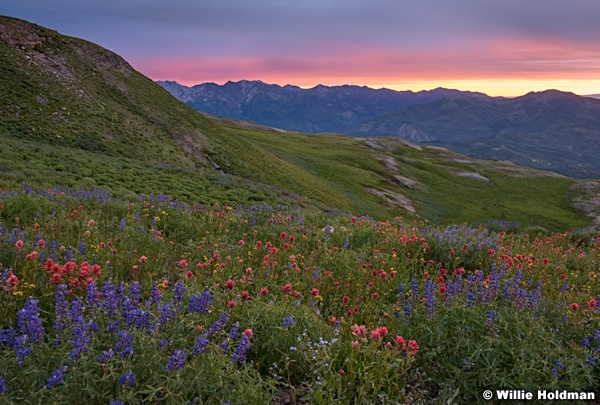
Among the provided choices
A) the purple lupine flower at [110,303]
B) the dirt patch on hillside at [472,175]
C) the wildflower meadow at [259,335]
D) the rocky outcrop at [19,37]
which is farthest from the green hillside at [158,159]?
the purple lupine flower at [110,303]

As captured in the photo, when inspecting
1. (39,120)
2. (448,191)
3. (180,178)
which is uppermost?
(39,120)

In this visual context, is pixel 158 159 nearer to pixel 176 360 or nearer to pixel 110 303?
pixel 110 303

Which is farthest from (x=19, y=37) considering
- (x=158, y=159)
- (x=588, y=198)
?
(x=588, y=198)

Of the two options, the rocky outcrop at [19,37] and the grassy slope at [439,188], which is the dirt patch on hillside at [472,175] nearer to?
the grassy slope at [439,188]

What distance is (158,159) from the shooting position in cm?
3800

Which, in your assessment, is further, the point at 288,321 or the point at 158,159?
the point at 158,159

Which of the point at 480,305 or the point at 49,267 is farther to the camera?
the point at 480,305

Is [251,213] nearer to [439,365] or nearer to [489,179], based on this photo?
[439,365]

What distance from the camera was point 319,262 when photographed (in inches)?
307

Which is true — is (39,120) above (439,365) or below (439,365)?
above

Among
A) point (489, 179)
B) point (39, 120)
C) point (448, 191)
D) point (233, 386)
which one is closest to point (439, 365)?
point (233, 386)

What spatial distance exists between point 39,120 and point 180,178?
1500cm

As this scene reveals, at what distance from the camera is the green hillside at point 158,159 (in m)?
26.6

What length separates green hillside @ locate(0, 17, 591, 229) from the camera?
26609mm
